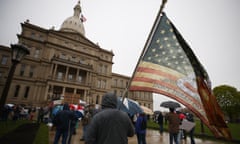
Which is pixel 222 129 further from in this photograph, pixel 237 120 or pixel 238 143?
pixel 237 120

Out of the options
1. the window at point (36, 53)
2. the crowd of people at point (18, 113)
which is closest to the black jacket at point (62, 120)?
the crowd of people at point (18, 113)

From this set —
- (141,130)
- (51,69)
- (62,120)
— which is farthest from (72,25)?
(141,130)

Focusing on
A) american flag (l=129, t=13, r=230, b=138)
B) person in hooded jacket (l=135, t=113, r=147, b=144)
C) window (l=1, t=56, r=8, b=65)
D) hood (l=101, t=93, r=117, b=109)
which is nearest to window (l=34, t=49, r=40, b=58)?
window (l=1, t=56, r=8, b=65)

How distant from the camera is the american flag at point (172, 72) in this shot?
2465 millimetres

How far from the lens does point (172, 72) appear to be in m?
2.76

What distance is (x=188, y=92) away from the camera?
99.4 inches

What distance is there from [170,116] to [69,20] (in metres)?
51.0

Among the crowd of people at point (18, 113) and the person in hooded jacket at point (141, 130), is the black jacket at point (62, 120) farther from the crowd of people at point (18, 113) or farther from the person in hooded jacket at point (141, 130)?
the crowd of people at point (18, 113)

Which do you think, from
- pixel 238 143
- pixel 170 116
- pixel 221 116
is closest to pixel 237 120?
pixel 238 143

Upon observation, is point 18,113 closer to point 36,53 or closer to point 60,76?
point 60,76

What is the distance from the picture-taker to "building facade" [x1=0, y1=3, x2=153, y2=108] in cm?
2930

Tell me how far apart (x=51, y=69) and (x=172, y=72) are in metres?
33.4

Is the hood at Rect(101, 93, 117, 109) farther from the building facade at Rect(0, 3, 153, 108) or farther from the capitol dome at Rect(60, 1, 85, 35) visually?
the capitol dome at Rect(60, 1, 85, 35)

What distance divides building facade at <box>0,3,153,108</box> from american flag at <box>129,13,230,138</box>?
27.6m
